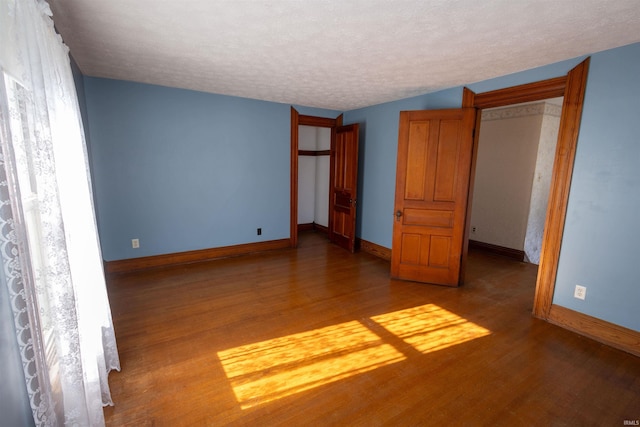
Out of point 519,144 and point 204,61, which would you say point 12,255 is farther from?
point 519,144

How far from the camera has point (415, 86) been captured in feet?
11.9

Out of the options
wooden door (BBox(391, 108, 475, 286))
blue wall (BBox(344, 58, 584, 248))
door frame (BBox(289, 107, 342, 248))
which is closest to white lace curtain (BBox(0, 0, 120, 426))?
wooden door (BBox(391, 108, 475, 286))

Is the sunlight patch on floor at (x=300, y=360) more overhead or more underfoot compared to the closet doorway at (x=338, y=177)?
more underfoot

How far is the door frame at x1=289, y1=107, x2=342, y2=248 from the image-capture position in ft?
16.1

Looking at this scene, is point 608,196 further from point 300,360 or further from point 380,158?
point 300,360

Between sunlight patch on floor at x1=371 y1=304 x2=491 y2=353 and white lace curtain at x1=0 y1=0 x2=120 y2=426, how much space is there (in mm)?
2173

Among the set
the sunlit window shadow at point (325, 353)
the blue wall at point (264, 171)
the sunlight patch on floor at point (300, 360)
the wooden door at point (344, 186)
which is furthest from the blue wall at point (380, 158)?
the sunlight patch on floor at point (300, 360)

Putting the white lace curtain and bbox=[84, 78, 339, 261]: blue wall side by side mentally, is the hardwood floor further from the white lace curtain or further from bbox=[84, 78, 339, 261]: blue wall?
bbox=[84, 78, 339, 261]: blue wall

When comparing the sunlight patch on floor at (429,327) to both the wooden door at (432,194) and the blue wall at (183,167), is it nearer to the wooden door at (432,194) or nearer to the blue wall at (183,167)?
the wooden door at (432,194)

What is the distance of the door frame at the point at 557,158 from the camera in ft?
8.55

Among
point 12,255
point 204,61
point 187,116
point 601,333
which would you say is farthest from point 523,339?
point 187,116

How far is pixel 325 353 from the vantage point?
7.68 feet

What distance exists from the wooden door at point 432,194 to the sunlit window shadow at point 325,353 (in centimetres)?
91

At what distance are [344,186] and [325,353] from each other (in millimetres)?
3241
